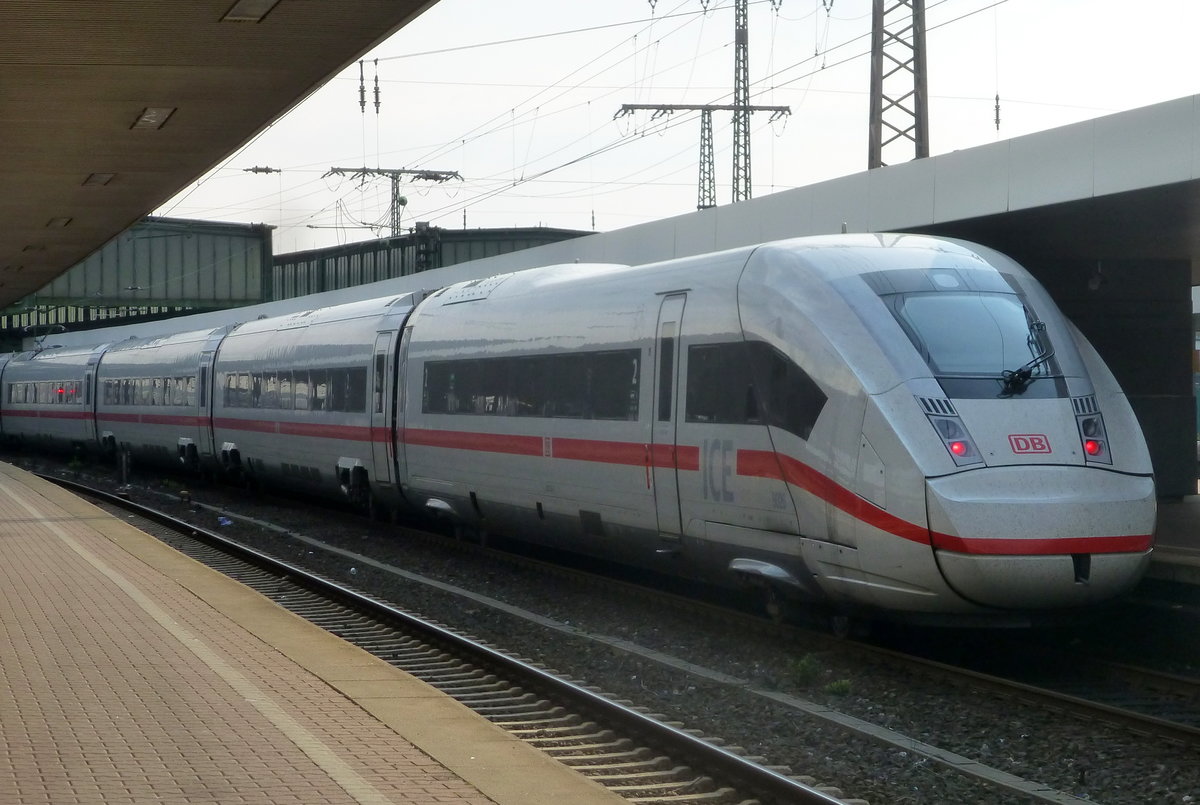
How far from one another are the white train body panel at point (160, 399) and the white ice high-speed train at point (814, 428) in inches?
484

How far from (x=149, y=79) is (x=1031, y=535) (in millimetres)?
7428

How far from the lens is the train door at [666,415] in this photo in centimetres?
1090

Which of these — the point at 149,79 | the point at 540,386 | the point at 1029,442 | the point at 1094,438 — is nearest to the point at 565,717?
the point at 1029,442

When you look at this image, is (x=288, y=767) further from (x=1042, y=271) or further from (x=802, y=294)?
(x=1042, y=271)

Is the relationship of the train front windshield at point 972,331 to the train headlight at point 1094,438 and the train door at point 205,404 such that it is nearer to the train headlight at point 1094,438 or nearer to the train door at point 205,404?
the train headlight at point 1094,438

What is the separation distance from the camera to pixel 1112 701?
8.66 m

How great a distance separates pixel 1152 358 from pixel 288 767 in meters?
13.9

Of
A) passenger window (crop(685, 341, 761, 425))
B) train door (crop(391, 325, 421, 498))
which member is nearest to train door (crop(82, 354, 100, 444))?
train door (crop(391, 325, 421, 498))

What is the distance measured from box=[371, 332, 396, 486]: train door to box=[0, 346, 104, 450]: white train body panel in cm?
1982

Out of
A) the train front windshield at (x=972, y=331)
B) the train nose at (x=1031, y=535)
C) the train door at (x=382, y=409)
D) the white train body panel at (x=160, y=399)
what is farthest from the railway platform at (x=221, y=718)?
the white train body panel at (x=160, y=399)

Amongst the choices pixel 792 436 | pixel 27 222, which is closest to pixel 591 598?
pixel 792 436

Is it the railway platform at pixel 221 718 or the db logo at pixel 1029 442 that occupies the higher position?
the db logo at pixel 1029 442

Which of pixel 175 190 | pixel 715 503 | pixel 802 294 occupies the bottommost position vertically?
pixel 715 503

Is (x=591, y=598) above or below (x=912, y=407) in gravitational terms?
below
